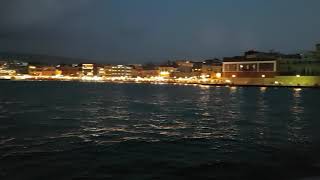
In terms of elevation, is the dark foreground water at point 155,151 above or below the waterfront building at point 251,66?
below

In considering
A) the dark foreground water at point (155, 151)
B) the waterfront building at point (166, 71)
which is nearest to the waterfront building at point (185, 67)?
the waterfront building at point (166, 71)

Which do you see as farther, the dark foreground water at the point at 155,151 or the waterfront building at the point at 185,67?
the waterfront building at the point at 185,67

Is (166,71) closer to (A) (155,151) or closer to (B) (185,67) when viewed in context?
(B) (185,67)

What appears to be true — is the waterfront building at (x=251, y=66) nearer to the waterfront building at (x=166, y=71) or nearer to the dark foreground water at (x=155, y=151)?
the waterfront building at (x=166, y=71)

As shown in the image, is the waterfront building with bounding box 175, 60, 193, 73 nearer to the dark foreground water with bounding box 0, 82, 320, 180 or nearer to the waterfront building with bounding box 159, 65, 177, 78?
the waterfront building with bounding box 159, 65, 177, 78

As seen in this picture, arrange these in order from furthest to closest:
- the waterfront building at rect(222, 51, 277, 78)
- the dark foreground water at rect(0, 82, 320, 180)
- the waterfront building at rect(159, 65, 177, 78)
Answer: the waterfront building at rect(159, 65, 177, 78)
the waterfront building at rect(222, 51, 277, 78)
the dark foreground water at rect(0, 82, 320, 180)

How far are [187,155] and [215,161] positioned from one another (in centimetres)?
116

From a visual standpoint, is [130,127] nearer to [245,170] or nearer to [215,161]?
[215,161]

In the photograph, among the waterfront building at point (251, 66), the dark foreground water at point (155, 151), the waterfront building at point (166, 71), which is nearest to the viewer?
the dark foreground water at point (155, 151)

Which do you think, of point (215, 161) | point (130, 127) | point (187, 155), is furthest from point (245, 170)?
point (130, 127)

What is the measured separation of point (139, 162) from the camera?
12617mm

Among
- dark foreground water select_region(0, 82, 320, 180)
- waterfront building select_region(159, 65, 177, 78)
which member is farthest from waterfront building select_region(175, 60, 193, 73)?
dark foreground water select_region(0, 82, 320, 180)

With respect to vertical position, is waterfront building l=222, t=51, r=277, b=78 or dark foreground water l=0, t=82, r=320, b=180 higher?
waterfront building l=222, t=51, r=277, b=78

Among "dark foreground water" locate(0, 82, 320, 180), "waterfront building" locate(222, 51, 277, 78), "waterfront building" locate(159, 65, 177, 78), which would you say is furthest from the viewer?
"waterfront building" locate(159, 65, 177, 78)
